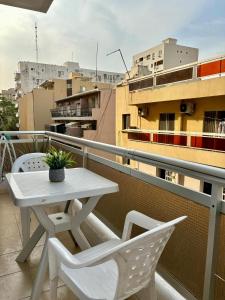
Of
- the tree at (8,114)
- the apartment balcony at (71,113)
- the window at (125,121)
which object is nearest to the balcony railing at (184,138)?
the window at (125,121)

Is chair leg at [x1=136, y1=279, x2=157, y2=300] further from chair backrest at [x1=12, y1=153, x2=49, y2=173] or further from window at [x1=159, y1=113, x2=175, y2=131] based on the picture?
window at [x1=159, y1=113, x2=175, y2=131]

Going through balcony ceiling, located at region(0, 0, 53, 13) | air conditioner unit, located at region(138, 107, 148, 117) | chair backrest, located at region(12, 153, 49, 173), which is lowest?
chair backrest, located at region(12, 153, 49, 173)

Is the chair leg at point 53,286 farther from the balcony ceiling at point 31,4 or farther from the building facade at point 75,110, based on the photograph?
the building facade at point 75,110

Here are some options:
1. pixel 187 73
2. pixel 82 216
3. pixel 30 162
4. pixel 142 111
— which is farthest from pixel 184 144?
pixel 82 216

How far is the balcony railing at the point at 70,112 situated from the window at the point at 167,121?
7204mm

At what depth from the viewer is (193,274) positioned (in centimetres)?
115

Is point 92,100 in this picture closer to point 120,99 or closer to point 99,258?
point 120,99

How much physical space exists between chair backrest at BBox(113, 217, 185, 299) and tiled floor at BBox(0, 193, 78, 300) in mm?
738

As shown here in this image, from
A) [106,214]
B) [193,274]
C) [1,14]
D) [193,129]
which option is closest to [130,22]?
[193,129]

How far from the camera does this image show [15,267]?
69.4 inches

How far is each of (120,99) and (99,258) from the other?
36.6 feet

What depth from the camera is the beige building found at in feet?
22.1

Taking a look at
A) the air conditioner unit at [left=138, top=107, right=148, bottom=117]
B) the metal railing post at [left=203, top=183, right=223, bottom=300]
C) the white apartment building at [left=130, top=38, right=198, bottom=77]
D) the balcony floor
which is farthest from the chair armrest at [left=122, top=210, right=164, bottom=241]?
the white apartment building at [left=130, top=38, right=198, bottom=77]

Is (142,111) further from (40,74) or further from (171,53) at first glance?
(40,74)
